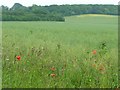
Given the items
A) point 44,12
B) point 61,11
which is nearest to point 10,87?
point 44,12

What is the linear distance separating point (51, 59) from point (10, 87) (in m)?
1.45

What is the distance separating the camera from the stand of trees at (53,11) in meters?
38.6

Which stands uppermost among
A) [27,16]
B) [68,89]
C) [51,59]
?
[27,16]

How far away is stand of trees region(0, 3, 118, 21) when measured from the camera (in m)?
38.6

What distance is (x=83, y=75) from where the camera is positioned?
5301 millimetres

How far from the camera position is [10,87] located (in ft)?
15.5

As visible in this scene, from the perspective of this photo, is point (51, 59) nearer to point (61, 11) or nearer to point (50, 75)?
point (50, 75)

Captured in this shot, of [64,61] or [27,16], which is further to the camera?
[27,16]

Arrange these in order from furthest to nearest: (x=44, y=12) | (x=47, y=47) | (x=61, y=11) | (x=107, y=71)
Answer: (x=61, y=11) < (x=44, y=12) < (x=47, y=47) < (x=107, y=71)

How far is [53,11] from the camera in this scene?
4309 cm

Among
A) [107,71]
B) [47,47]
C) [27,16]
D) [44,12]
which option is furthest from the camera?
[44,12]

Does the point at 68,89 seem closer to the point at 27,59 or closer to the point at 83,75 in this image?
the point at 83,75

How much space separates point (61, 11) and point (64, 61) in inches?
1561

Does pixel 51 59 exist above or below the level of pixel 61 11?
below
